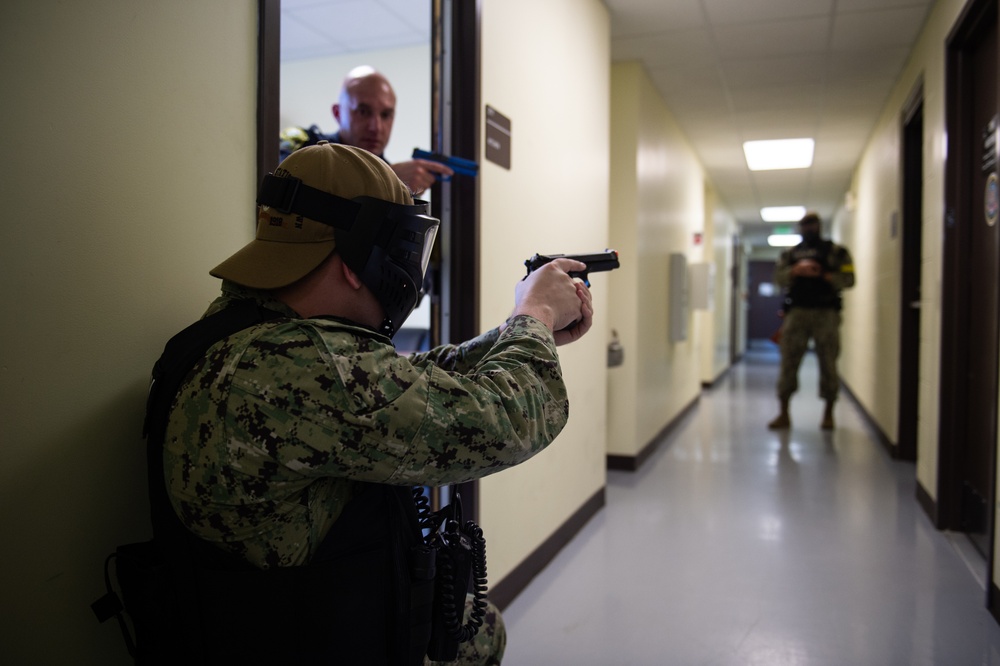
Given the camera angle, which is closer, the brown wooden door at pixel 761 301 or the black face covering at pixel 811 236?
the black face covering at pixel 811 236

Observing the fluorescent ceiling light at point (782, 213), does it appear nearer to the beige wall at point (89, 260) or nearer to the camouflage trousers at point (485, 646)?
the camouflage trousers at point (485, 646)

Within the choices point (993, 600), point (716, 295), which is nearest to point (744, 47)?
point (993, 600)

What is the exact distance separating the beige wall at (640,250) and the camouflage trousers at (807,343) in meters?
0.88

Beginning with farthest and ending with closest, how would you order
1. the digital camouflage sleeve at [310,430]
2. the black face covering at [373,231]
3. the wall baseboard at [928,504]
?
1. the wall baseboard at [928,504]
2. the black face covering at [373,231]
3. the digital camouflage sleeve at [310,430]

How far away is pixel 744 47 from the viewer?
13.1ft

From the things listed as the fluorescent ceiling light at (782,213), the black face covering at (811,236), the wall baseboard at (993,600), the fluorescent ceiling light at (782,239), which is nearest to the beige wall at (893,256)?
the black face covering at (811,236)

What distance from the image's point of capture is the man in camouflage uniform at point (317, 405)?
32.8 inches

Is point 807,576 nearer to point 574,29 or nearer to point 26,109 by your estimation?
point 574,29

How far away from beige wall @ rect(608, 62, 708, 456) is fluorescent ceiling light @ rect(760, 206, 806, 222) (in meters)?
5.58

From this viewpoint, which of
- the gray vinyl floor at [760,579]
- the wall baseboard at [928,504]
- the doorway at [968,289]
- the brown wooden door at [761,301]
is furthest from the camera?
the brown wooden door at [761,301]

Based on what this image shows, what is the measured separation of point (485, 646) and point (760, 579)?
5.42 feet

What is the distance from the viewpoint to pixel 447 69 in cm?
205

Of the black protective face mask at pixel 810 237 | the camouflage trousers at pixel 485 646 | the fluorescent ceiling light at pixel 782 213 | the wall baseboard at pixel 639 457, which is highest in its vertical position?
the fluorescent ceiling light at pixel 782 213

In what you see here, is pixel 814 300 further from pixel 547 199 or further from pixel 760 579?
pixel 547 199
